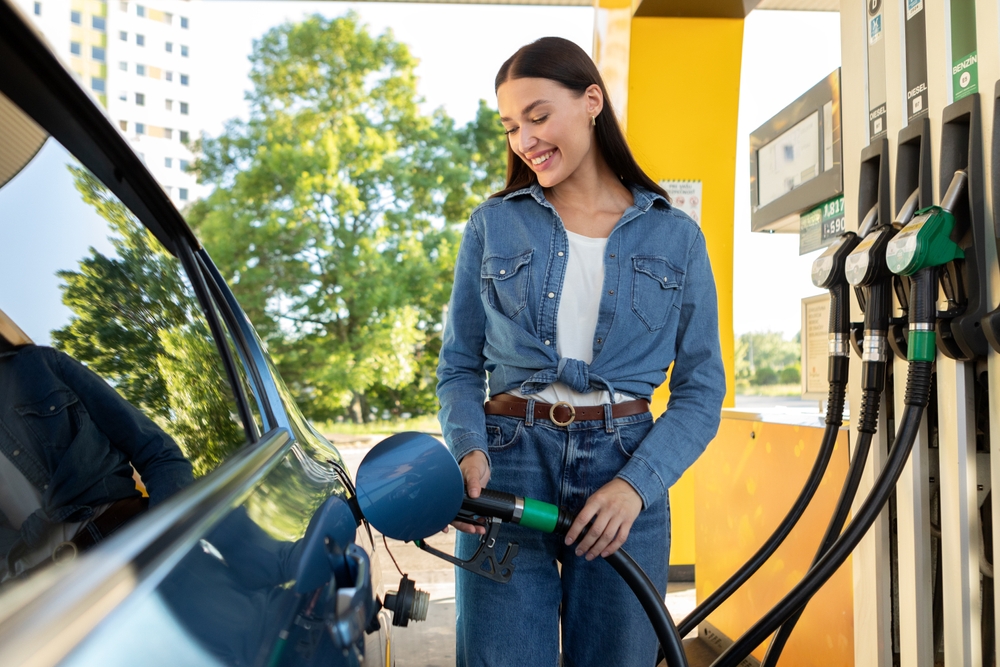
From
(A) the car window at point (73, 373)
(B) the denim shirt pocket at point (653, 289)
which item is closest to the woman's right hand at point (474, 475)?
(B) the denim shirt pocket at point (653, 289)

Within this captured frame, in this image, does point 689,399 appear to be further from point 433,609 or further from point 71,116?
point 433,609

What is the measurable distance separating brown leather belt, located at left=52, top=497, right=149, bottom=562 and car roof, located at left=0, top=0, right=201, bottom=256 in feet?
1.28

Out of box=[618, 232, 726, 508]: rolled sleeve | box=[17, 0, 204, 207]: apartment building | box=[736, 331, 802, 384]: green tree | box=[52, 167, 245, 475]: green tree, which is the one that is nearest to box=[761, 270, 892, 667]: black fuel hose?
box=[618, 232, 726, 508]: rolled sleeve

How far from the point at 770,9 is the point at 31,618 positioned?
1086 centimetres

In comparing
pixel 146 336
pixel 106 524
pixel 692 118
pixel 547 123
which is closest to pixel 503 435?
pixel 547 123

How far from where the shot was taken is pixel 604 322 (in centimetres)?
178

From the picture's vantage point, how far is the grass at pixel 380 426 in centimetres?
2222

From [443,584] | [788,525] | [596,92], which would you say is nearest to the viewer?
[596,92]

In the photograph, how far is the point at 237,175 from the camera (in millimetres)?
21844

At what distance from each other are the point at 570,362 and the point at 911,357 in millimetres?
777

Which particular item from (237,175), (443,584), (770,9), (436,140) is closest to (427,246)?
(436,140)

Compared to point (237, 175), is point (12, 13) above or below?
below

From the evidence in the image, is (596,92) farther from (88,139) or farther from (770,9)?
(770,9)

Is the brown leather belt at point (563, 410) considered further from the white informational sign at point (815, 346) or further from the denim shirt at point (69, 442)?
the white informational sign at point (815, 346)
